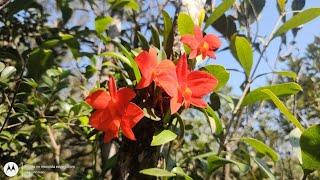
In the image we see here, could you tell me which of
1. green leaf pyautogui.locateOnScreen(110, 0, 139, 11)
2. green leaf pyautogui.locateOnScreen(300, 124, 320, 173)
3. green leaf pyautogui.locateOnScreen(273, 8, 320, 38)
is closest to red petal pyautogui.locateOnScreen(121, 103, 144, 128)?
green leaf pyautogui.locateOnScreen(300, 124, 320, 173)

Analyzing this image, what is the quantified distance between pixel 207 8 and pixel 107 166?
0.96 m

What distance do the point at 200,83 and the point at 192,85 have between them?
0.02 meters

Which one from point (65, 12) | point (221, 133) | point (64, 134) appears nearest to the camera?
point (221, 133)

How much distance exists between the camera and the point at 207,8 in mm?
1620

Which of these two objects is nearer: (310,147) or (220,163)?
(310,147)

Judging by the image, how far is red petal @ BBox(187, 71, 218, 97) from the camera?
729 millimetres

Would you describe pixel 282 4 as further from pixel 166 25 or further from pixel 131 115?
pixel 131 115

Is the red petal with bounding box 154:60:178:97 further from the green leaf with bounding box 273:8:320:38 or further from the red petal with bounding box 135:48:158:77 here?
the green leaf with bounding box 273:8:320:38

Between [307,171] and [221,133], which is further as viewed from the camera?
[221,133]

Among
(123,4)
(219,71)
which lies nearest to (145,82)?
(219,71)

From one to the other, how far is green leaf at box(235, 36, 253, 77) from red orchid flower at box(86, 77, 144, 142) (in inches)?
14.7

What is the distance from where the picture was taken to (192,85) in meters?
0.73

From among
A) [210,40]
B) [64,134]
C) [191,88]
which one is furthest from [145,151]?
[64,134]

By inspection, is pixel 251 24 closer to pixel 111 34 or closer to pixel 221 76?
pixel 221 76
